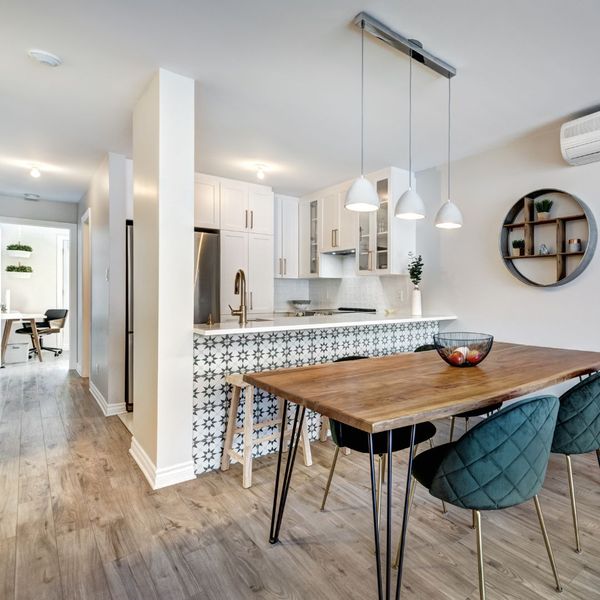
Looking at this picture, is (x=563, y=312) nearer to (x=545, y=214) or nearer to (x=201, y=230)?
(x=545, y=214)

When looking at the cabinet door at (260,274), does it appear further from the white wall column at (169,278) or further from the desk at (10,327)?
the desk at (10,327)

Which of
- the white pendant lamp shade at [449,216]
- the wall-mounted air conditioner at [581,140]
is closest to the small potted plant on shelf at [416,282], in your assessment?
the white pendant lamp shade at [449,216]

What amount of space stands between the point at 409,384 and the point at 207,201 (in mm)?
3421

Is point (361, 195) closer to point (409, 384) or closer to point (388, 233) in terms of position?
point (409, 384)

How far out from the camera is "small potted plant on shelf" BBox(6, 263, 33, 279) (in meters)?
7.60

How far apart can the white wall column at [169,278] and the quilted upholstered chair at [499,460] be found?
63.1 inches

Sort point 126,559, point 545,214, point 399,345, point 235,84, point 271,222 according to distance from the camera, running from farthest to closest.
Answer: point 271,222 < point 399,345 < point 545,214 < point 235,84 < point 126,559

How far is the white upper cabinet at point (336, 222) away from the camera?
461cm

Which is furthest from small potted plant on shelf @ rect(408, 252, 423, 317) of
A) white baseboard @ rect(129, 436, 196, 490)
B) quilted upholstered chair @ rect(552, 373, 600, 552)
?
white baseboard @ rect(129, 436, 196, 490)

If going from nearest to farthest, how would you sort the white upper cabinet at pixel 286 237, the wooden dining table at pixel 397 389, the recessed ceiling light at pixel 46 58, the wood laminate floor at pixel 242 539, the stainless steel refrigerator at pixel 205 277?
the wooden dining table at pixel 397 389
the wood laminate floor at pixel 242 539
the recessed ceiling light at pixel 46 58
the stainless steel refrigerator at pixel 205 277
the white upper cabinet at pixel 286 237

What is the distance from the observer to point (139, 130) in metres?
2.71

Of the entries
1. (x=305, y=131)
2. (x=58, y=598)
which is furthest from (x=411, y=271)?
(x=58, y=598)

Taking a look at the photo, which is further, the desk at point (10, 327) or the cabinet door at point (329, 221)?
the desk at point (10, 327)

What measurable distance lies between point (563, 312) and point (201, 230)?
3.52m
